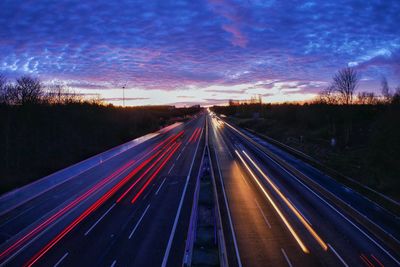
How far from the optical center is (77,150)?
45781 millimetres

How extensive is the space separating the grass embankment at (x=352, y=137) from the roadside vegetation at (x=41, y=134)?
3031cm

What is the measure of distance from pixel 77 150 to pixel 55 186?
18.6 metres

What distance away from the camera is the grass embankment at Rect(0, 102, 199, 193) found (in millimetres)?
31906

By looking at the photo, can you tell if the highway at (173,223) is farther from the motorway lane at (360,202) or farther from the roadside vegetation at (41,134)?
the roadside vegetation at (41,134)

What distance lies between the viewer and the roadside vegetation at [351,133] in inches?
1030

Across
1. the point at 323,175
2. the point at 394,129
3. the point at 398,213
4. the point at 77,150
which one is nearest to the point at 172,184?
the point at 323,175

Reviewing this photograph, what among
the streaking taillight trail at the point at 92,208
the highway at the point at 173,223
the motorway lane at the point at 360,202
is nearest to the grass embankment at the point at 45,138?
the highway at the point at 173,223

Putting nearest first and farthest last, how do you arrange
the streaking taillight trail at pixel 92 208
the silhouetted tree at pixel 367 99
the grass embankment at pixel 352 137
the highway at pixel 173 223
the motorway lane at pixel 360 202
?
the highway at pixel 173 223
the streaking taillight trail at pixel 92 208
the motorway lane at pixel 360 202
the grass embankment at pixel 352 137
the silhouetted tree at pixel 367 99

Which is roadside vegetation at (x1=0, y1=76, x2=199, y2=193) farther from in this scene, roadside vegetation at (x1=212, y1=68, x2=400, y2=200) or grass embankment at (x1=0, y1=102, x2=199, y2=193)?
roadside vegetation at (x1=212, y1=68, x2=400, y2=200)

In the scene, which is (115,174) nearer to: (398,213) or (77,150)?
(77,150)

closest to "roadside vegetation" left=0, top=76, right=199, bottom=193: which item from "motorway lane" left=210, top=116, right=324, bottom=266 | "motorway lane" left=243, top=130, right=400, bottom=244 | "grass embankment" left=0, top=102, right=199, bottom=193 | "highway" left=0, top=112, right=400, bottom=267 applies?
"grass embankment" left=0, top=102, right=199, bottom=193

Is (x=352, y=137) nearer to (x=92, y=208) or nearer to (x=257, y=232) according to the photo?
(x=257, y=232)

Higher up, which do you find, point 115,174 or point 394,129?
point 394,129

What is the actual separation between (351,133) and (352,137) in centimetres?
235
